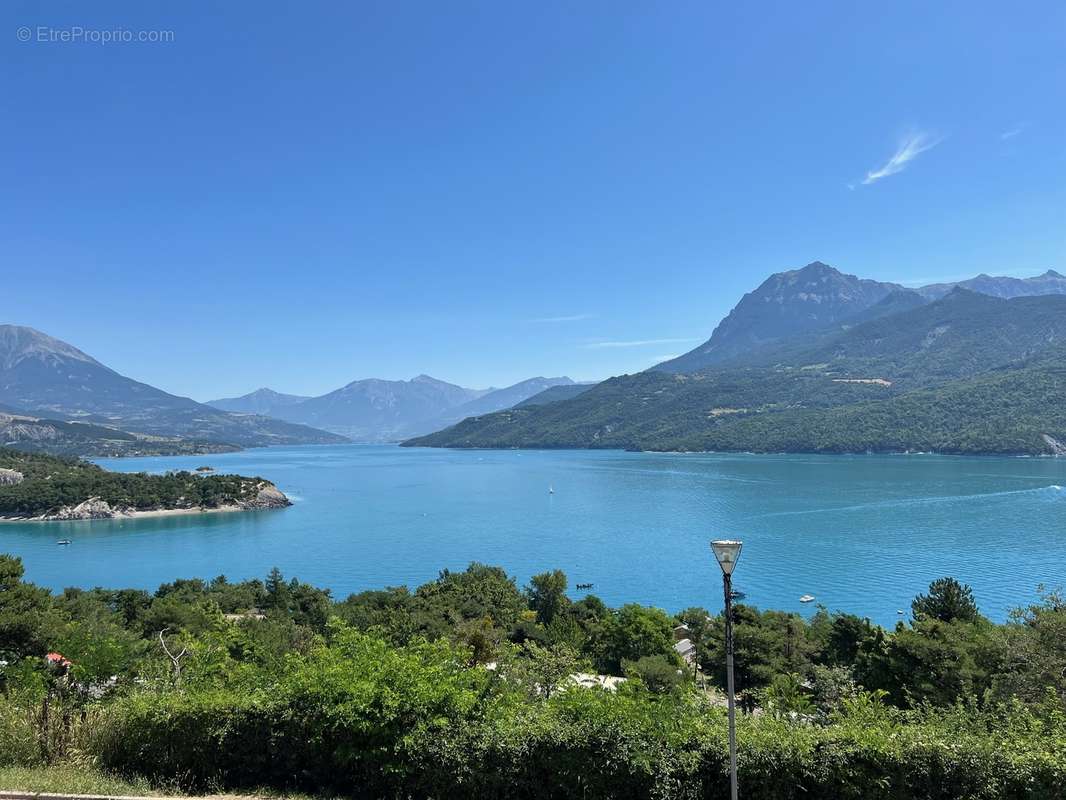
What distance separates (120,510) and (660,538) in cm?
8440

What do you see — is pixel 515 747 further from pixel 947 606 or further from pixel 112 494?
pixel 112 494

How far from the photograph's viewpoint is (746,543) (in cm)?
6384

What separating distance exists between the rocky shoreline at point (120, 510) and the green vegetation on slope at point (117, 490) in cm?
59

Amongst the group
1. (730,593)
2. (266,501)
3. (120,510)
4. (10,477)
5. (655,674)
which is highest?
Result: (730,593)

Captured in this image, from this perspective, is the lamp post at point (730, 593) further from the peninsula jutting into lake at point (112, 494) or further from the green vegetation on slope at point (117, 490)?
the green vegetation on slope at point (117, 490)

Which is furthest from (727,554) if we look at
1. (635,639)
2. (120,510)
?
(120,510)

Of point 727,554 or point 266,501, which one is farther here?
point 266,501

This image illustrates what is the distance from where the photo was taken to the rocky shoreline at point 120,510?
8762 centimetres

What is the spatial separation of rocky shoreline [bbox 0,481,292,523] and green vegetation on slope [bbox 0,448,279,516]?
0.59 meters

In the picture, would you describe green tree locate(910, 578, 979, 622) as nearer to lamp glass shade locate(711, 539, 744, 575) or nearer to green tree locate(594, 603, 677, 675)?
green tree locate(594, 603, 677, 675)

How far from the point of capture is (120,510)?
92375 mm

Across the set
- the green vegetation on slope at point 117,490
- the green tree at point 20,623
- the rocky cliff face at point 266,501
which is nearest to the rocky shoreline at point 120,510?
the rocky cliff face at point 266,501

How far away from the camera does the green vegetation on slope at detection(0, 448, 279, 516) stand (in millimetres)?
88875

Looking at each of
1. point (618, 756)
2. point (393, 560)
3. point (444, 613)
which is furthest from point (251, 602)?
point (618, 756)
